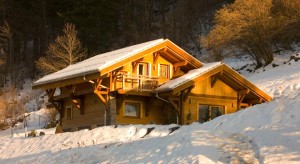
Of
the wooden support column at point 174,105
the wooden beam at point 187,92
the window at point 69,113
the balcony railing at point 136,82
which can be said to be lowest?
the window at point 69,113

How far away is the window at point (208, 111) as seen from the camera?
3176cm

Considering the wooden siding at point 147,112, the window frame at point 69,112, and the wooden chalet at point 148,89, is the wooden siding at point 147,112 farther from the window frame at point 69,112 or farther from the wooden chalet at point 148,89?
the window frame at point 69,112

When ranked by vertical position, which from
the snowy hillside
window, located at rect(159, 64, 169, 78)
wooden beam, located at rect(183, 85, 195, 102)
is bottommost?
the snowy hillside

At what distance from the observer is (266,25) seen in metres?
44.7

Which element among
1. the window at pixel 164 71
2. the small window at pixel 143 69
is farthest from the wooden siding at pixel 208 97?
the small window at pixel 143 69

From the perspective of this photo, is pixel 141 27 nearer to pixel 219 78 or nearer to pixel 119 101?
pixel 219 78

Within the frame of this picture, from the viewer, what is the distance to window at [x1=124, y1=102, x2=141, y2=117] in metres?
30.0

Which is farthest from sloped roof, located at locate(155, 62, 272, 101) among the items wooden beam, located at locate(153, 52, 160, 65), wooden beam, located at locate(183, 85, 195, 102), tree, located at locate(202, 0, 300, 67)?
tree, located at locate(202, 0, 300, 67)

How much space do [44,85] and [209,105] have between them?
10557 mm

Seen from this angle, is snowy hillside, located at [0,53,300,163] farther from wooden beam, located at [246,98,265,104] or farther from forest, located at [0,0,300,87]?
forest, located at [0,0,300,87]

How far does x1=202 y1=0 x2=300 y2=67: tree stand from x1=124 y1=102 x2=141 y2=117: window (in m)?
17.3

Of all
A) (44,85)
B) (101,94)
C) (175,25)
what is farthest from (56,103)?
(175,25)

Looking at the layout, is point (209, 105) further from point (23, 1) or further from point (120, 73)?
point (23, 1)

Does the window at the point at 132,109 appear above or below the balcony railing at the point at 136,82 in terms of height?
below
